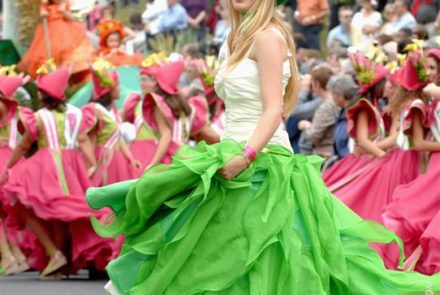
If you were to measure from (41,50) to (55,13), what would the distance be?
0.54 m

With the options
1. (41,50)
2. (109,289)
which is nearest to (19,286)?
(109,289)

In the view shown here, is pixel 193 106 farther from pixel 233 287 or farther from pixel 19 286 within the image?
pixel 233 287

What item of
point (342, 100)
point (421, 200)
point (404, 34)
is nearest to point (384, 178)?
point (421, 200)

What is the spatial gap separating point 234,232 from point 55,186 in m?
6.93

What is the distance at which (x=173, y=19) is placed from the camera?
22.8 meters

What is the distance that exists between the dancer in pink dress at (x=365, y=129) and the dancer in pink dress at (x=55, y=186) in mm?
2258

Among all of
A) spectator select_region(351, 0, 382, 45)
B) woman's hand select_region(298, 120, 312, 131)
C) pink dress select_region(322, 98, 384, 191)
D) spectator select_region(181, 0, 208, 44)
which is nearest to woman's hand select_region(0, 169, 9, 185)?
pink dress select_region(322, 98, 384, 191)

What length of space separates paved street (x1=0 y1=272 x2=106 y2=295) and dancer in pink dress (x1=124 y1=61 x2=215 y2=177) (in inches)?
53.1

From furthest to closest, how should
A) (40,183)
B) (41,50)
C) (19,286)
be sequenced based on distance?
(41,50)
(40,183)
(19,286)

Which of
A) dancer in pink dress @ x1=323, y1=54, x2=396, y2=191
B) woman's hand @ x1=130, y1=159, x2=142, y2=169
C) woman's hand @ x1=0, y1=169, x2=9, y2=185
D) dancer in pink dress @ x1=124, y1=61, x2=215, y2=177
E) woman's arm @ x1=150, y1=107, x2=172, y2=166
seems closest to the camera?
dancer in pink dress @ x1=323, y1=54, x2=396, y2=191

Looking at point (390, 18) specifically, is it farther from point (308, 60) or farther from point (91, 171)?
point (91, 171)

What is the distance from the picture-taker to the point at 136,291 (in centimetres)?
697

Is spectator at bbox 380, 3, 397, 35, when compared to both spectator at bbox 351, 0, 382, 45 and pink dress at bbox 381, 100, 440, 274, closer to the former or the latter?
spectator at bbox 351, 0, 382, 45

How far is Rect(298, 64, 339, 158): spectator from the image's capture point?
15.4m
